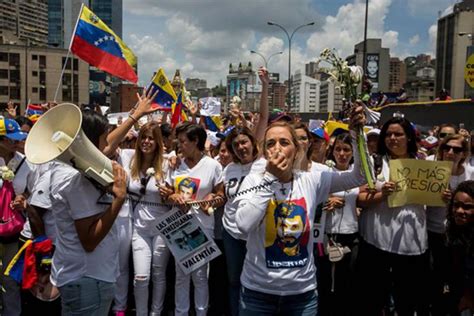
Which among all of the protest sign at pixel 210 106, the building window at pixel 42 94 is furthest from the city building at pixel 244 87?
the protest sign at pixel 210 106

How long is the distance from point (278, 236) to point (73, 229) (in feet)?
3.99

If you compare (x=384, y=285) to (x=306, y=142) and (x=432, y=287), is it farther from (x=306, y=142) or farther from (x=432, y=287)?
(x=306, y=142)

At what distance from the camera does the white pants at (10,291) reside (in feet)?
14.3

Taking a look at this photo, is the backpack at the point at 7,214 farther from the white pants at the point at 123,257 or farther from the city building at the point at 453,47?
the city building at the point at 453,47

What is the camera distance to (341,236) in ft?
15.0

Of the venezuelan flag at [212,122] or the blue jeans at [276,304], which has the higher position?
the venezuelan flag at [212,122]

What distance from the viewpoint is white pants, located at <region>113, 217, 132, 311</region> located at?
4609mm

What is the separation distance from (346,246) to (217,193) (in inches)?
52.9

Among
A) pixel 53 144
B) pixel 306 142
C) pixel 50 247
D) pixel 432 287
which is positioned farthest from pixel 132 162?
pixel 432 287

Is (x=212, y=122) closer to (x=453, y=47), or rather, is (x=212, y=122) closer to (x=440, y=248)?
(x=440, y=248)

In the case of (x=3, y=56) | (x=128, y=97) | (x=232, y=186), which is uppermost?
(x=3, y=56)

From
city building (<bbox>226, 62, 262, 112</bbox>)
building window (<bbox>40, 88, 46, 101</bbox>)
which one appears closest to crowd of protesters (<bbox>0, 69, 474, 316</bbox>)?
city building (<bbox>226, 62, 262, 112</bbox>)

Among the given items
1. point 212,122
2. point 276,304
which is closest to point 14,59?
point 212,122

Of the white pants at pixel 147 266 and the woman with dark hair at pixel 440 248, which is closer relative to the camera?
the woman with dark hair at pixel 440 248
